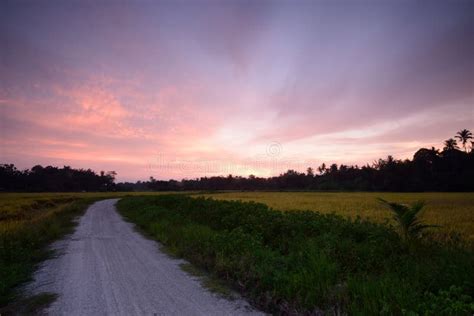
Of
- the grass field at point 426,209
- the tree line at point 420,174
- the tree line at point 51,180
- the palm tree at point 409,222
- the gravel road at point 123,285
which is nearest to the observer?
the gravel road at point 123,285

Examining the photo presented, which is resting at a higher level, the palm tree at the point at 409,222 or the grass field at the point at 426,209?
the palm tree at the point at 409,222

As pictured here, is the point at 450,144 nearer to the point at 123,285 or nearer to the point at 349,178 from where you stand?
the point at 349,178

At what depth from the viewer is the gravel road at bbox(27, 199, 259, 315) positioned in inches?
198

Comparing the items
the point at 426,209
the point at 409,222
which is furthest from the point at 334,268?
the point at 426,209

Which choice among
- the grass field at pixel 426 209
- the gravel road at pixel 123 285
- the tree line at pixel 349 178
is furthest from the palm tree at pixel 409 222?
the tree line at pixel 349 178

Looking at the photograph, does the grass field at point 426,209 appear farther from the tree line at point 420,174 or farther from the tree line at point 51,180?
the tree line at point 51,180

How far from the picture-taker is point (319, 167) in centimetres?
15712

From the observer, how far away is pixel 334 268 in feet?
19.7

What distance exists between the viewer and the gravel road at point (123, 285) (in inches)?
198

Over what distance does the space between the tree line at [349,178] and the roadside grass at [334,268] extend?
90.5 metres

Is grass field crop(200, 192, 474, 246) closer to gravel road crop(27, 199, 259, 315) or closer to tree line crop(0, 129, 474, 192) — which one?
gravel road crop(27, 199, 259, 315)

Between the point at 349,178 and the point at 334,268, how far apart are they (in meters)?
121

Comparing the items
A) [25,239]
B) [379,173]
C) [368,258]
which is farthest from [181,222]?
[379,173]

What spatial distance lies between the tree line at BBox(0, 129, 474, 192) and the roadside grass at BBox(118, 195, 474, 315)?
297ft
